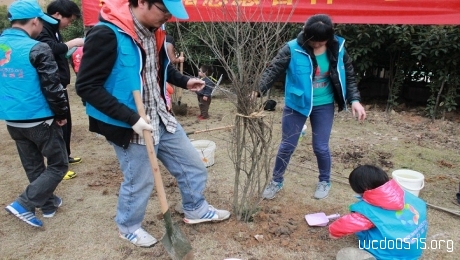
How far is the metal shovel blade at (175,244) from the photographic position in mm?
2381

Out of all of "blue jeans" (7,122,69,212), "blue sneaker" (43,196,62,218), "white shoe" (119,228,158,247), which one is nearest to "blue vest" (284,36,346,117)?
"white shoe" (119,228,158,247)

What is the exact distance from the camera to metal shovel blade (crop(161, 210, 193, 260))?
2.38m

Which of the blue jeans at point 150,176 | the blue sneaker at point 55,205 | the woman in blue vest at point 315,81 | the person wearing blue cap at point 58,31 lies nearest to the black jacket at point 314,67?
the woman in blue vest at point 315,81

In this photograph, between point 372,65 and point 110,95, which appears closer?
point 110,95

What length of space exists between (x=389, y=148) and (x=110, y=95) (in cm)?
377

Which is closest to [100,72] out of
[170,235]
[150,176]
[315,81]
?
[150,176]

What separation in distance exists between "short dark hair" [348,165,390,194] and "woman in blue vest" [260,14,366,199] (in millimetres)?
699

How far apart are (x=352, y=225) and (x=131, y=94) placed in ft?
5.34

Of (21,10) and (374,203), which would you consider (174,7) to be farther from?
(374,203)

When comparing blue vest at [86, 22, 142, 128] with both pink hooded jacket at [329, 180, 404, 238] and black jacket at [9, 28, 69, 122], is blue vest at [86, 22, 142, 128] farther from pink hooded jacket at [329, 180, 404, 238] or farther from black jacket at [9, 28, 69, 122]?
pink hooded jacket at [329, 180, 404, 238]

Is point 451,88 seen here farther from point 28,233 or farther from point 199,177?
point 28,233

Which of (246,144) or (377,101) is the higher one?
(246,144)

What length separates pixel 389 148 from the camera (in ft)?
15.4

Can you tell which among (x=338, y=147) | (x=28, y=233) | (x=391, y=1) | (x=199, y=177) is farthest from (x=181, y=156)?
(x=391, y=1)
